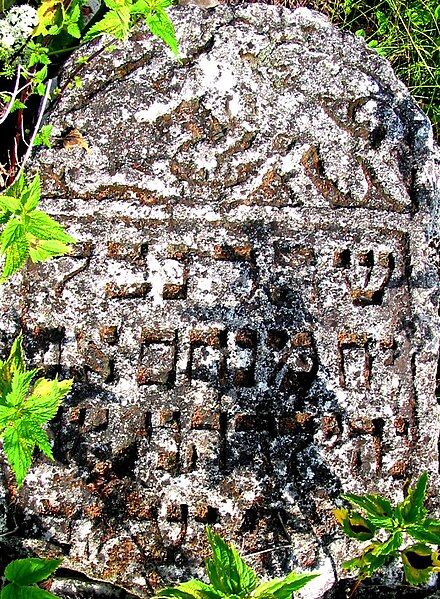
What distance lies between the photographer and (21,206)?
2043 millimetres

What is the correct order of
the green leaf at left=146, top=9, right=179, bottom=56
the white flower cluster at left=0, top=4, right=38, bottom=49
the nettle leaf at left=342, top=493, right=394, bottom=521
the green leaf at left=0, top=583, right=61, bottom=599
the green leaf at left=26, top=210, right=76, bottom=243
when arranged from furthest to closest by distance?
the white flower cluster at left=0, top=4, right=38, bottom=49, the green leaf at left=146, top=9, right=179, bottom=56, the green leaf at left=26, top=210, right=76, bottom=243, the nettle leaf at left=342, top=493, right=394, bottom=521, the green leaf at left=0, top=583, right=61, bottom=599

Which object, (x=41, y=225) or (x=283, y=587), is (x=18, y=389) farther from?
(x=283, y=587)

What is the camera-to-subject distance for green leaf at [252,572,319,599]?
67.7 inches

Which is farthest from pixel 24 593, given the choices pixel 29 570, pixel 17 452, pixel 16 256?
pixel 16 256

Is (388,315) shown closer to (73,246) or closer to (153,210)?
(153,210)

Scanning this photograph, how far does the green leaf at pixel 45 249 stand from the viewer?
80.7 inches

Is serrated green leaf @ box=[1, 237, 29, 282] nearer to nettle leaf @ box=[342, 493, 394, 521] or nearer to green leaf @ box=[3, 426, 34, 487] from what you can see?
green leaf @ box=[3, 426, 34, 487]

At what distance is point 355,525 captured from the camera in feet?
6.64

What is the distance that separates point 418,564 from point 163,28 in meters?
1.50

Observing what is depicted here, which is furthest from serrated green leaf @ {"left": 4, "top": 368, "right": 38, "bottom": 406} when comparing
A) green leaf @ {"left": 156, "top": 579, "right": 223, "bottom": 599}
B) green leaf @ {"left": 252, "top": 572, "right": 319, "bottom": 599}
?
green leaf @ {"left": 252, "top": 572, "right": 319, "bottom": 599}

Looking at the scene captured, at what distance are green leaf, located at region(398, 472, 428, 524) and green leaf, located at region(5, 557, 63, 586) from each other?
77 centimetres

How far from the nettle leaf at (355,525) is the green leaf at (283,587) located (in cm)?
27

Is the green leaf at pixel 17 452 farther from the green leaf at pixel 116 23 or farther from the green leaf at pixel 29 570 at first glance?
the green leaf at pixel 116 23

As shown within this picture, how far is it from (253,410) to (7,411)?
0.61 metres
